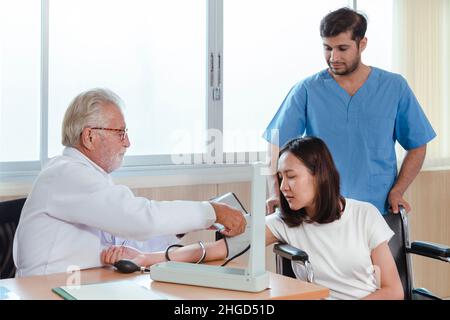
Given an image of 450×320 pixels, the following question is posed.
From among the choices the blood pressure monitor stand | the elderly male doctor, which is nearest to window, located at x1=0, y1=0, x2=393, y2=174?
the elderly male doctor

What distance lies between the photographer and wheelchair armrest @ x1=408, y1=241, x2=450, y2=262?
227cm

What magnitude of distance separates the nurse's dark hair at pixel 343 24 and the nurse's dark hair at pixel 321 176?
0.64m

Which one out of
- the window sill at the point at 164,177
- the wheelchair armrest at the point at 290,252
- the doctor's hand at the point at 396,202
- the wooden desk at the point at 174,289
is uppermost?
the window sill at the point at 164,177

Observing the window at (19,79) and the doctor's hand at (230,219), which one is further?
the window at (19,79)

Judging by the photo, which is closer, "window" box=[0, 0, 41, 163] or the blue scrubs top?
"window" box=[0, 0, 41, 163]

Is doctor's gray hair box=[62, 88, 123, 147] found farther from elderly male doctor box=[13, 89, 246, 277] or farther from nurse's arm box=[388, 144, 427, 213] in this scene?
nurse's arm box=[388, 144, 427, 213]

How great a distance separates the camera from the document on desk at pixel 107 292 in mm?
1541

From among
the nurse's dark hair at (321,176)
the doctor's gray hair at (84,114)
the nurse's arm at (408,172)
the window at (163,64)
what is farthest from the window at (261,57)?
the doctor's gray hair at (84,114)

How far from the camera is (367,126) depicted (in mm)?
2789

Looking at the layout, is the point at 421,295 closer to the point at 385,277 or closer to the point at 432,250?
the point at 432,250

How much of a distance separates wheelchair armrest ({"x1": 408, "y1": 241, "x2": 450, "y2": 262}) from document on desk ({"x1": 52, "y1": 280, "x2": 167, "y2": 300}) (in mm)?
1109

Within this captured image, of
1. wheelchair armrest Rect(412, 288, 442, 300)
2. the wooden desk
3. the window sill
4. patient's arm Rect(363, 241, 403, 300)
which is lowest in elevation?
wheelchair armrest Rect(412, 288, 442, 300)

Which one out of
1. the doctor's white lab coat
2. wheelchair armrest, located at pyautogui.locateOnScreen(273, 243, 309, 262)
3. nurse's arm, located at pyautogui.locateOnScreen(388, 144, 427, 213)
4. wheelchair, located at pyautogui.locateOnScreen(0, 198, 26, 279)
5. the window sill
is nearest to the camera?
the doctor's white lab coat

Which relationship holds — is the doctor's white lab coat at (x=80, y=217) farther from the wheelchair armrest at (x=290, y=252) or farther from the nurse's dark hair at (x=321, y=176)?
the nurse's dark hair at (x=321, y=176)
